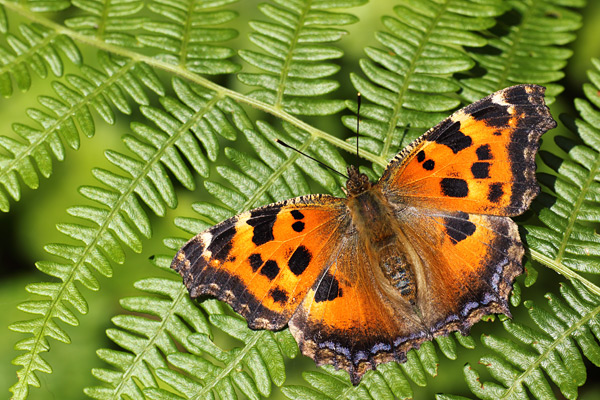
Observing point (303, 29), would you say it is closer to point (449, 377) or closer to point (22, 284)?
point (449, 377)

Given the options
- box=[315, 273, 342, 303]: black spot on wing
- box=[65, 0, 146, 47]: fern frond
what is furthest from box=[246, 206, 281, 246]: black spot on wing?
box=[65, 0, 146, 47]: fern frond

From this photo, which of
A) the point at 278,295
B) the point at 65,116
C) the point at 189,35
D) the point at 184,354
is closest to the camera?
the point at 184,354

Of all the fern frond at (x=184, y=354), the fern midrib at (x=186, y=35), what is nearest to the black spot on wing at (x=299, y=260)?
the fern frond at (x=184, y=354)

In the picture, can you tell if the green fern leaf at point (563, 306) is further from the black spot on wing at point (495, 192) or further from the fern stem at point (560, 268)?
the black spot on wing at point (495, 192)

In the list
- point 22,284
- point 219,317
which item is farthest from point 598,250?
point 22,284

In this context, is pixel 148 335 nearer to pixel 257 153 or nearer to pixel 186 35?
pixel 257 153

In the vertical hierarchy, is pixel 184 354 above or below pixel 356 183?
below

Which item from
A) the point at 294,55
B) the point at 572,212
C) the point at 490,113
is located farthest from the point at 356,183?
the point at 572,212
